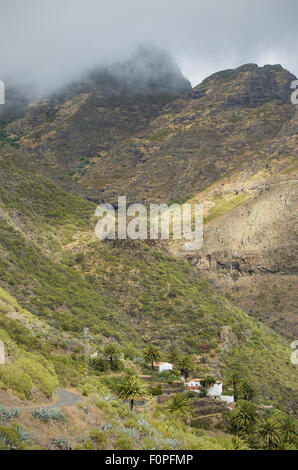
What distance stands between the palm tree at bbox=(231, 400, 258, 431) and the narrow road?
17.7m

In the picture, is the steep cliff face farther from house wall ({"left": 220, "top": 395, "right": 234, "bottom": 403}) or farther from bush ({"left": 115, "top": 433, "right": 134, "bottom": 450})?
bush ({"left": 115, "top": 433, "right": 134, "bottom": 450})

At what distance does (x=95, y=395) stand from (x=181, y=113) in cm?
15932

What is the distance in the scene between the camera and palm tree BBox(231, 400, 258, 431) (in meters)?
37.1

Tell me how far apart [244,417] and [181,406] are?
5283 millimetres

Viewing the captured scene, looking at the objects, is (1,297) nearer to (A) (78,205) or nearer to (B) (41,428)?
(B) (41,428)

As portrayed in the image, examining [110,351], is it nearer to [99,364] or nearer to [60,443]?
[99,364]

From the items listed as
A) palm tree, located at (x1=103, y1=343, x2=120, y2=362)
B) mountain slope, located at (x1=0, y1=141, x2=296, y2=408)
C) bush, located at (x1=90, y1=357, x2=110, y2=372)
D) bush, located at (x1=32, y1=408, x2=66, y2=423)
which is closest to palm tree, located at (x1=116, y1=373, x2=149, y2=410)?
bush, located at (x1=90, y1=357, x2=110, y2=372)

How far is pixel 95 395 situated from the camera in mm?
25188

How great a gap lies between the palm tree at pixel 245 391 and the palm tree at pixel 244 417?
6.17 metres

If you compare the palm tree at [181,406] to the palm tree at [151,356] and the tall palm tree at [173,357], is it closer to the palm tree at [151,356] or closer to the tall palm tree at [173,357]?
the palm tree at [151,356]

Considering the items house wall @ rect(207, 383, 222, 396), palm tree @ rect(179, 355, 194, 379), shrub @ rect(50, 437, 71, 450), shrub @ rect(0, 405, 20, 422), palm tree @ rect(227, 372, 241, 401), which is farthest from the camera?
palm tree @ rect(179, 355, 194, 379)

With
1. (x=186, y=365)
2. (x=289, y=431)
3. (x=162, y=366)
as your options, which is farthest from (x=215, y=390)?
(x=289, y=431)

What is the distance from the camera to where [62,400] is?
22484mm

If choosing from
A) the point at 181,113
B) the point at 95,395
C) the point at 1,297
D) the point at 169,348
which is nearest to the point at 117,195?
the point at 181,113
